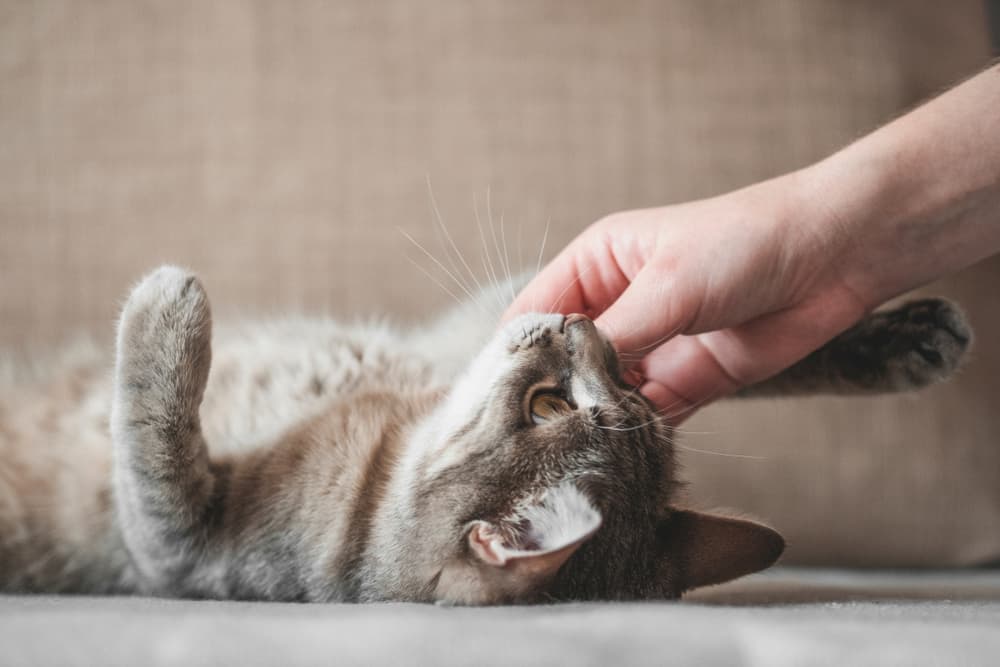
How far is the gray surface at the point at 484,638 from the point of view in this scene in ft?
2.14

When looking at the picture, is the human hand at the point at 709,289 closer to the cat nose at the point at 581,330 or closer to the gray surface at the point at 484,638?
the cat nose at the point at 581,330

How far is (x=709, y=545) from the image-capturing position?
1.02m

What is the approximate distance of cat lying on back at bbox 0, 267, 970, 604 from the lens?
3.14 ft

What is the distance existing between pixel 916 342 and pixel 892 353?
0.13 feet

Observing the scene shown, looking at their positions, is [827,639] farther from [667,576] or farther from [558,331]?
[558,331]

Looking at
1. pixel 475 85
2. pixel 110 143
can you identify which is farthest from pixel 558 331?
pixel 110 143

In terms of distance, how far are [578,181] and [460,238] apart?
0.29m

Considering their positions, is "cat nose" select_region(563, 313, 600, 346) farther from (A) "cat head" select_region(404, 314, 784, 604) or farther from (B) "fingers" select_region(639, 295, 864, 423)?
(B) "fingers" select_region(639, 295, 864, 423)

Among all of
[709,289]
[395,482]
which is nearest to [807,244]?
[709,289]

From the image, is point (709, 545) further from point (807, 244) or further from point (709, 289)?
point (807, 244)

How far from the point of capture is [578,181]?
1750 millimetres

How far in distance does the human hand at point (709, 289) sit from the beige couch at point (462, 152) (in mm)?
321

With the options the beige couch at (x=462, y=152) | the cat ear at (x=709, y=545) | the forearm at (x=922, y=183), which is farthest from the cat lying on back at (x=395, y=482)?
the beige couch at (x=462, y=152)

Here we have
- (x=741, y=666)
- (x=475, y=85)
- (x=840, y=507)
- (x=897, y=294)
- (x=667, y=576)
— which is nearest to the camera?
(x=741, y=666)
